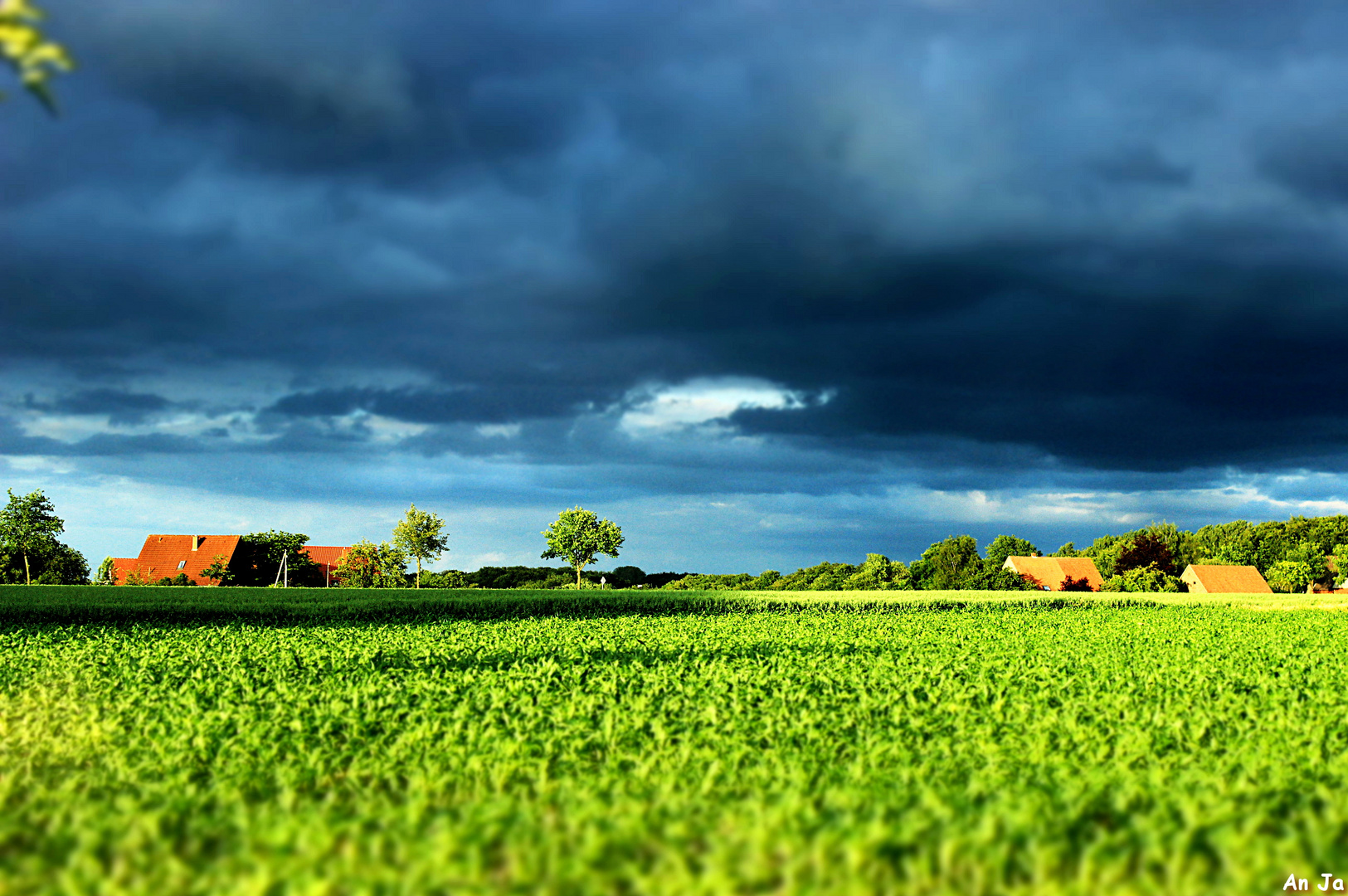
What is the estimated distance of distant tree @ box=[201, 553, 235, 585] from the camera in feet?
256

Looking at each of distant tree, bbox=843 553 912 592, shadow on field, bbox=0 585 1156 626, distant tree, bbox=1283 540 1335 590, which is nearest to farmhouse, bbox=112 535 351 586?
shadow on field, bbox=0 585 1156 626

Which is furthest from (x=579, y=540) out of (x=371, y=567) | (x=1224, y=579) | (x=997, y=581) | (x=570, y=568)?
(x=1224, y=579)

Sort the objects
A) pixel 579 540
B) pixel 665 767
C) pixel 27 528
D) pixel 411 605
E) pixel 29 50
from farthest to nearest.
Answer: pixel 579 540 < pixel 27 528 < pixel 411 605 < pixel 665 767 < pixel 29 50

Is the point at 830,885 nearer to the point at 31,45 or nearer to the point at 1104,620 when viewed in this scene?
the point at 31,45

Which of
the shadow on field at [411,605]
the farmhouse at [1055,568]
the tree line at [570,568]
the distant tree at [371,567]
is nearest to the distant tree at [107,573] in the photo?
the tree line at [570,568]

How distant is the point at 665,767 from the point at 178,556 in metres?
87.1

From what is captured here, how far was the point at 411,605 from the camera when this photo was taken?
3934 cm

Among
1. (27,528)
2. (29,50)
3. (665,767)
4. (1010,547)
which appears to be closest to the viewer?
(29,50)

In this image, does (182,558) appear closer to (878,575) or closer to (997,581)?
(878,575)

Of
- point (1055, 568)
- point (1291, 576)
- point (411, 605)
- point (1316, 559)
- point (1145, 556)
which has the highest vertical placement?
point (1145, 556)

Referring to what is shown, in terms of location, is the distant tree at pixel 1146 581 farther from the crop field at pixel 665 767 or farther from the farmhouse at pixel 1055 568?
the crop field at pixel 665 767

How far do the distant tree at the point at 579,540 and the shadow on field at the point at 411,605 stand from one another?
43.3 metres

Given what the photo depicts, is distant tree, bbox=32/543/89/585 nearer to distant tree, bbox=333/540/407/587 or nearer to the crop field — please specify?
distant tree, bbox=333/540/407/587

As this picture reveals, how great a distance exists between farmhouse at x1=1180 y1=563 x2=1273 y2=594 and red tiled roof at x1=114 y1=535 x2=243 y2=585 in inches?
3709
